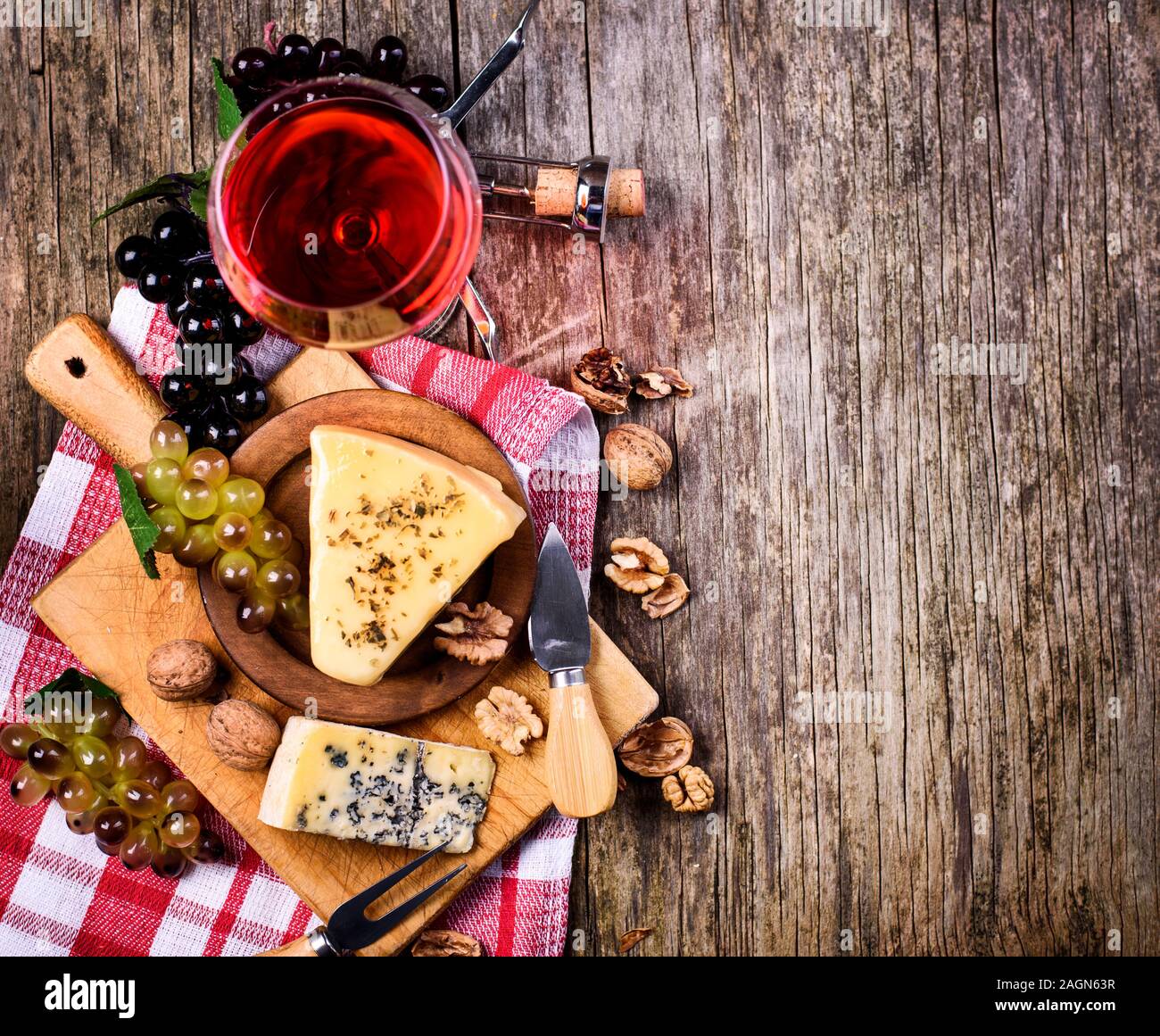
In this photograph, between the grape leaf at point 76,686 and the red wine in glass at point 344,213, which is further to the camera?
the grape leaf at point 76,686

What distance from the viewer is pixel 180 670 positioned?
4.09ft

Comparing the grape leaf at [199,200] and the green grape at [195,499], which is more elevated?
the grape leaf at [199,200]

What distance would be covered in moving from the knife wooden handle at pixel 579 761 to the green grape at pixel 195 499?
0.54 metres

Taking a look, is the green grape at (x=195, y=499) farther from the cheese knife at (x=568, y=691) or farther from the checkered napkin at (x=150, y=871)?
the cheese knife at (x=568, y=691)

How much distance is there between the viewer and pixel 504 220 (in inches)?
54.5

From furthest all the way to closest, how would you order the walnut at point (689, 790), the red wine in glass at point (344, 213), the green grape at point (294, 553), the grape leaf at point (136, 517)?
the walnut at point (689, 790), the green grape at point (294, 553), the grape leaf at point (136, 517), the red wine in glass at point (344, 213)

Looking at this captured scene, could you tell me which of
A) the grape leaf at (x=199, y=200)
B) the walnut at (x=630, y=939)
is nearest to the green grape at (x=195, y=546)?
the grape leaf at (x=199, y=200)

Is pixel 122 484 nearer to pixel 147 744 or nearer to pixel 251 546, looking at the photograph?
pixel 251 546

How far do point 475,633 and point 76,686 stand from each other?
585mm

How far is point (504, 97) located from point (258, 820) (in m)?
1.12

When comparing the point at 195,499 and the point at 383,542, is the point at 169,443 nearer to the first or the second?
the point at 195,499

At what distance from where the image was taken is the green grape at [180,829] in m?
1.28
